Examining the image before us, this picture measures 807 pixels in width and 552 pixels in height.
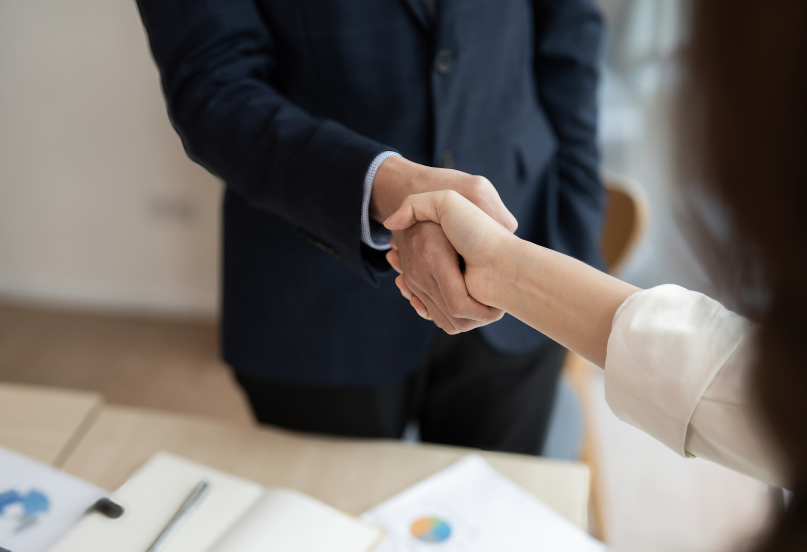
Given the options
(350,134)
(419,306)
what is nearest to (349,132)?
(350,134)

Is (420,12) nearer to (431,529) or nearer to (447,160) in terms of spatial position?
(447,160)

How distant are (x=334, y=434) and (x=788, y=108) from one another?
949 mm

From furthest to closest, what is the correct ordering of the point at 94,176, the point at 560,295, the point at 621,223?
the point at 94,176
the point at 621,223
the point at 560,295

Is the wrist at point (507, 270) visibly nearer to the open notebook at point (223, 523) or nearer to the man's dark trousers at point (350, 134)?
the man's dark trousers at point (350, 134)

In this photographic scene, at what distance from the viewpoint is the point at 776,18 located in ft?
0.68

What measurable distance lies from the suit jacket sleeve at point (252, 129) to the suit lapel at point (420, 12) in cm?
18

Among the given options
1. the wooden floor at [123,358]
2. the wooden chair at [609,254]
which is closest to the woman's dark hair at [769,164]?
the wooden chair at [609,254]

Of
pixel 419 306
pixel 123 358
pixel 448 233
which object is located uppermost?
pixel 448 233

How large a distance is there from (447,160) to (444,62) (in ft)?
0.43

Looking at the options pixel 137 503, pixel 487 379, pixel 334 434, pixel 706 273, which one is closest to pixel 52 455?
pixel 137 503

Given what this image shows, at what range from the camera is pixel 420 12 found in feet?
2.60

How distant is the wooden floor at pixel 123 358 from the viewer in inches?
82.5

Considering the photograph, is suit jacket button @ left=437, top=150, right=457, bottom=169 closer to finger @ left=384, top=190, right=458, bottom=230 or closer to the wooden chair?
finger @ left=384, top=190, right=458, bottom=230

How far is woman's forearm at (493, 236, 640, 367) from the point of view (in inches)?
22.5
